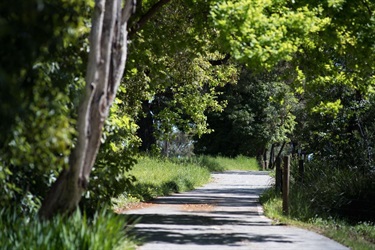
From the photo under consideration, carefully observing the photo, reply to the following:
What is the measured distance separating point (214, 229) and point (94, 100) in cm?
669

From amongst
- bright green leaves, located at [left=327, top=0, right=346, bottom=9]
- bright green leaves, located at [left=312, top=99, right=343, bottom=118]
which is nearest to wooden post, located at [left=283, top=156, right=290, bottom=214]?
bright green leaves, located at [left=312, top=99, right=343, bottom=118]

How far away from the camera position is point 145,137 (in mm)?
44781

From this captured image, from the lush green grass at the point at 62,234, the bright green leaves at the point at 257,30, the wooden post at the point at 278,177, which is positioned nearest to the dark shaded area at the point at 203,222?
the wooden post at the point at 278,177

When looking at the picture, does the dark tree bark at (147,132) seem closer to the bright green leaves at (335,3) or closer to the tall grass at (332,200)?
the tall grass at (332,200)

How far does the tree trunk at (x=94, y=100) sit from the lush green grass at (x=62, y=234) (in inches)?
12.2

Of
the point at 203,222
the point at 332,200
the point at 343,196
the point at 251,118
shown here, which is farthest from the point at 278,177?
the point at 251,118

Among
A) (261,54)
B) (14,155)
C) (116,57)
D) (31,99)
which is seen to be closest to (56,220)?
(14,155)

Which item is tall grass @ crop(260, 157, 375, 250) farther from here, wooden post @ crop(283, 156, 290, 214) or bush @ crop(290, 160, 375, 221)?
wooden post @ crop(283, 156, 290, 214)

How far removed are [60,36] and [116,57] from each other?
3139mm

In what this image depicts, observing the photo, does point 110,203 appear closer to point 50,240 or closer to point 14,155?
point 50,240

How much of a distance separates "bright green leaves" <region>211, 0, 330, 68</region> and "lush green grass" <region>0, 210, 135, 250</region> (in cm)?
514

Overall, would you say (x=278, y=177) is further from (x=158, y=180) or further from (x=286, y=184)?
(x=158, y=180)

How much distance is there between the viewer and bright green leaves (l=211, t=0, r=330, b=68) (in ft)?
46.7

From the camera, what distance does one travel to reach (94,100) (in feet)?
32.6
